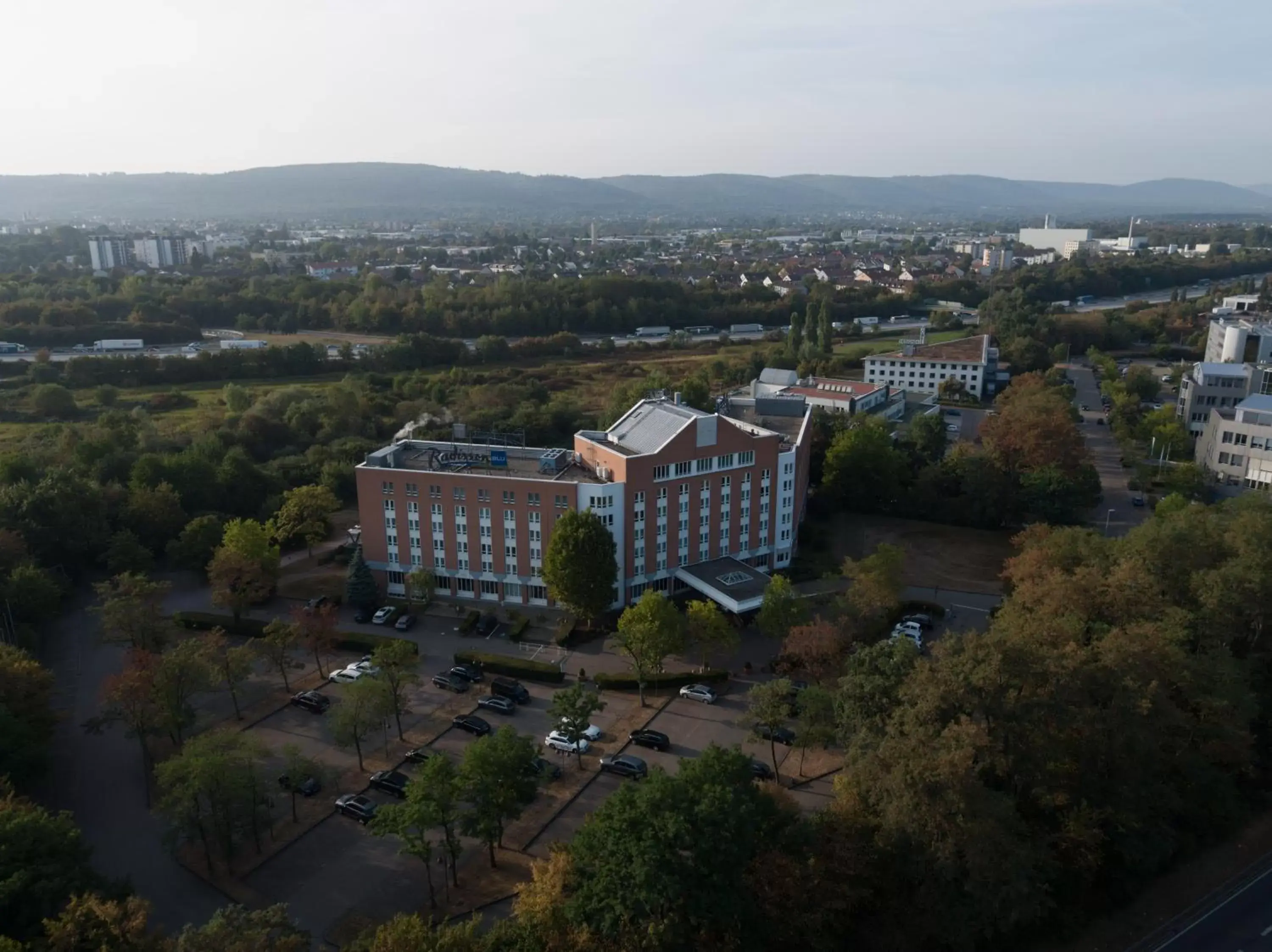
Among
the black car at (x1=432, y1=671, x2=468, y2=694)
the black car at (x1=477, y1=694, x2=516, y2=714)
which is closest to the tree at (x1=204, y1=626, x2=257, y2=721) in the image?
the black car at (x1=432, y1=671, x2=468, y2=694)

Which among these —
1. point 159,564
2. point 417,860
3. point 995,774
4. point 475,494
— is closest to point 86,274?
point 159,564

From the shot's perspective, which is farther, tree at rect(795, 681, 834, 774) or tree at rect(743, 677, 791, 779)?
tree at rect(743, 677, 791, 779)

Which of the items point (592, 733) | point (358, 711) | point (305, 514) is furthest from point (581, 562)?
point (305, 514)

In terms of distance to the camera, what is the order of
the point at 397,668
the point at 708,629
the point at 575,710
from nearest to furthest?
the point at 575,710 < the point at 397,668 < the point at 708,629

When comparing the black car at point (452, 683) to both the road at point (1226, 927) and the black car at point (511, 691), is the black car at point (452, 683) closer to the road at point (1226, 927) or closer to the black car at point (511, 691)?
the black car at point (511, 691)

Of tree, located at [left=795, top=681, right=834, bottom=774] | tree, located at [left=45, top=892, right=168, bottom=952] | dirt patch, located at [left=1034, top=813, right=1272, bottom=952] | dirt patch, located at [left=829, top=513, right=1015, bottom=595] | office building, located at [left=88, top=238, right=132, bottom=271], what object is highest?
office building, located at [left=88, top=238, right=132, bottom=271]

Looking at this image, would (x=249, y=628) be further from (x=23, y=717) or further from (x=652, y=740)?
(x=652, y=740)

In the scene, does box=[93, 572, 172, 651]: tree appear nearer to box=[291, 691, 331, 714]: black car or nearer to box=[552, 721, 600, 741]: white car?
box=[291, 691, 331, 714]: black car

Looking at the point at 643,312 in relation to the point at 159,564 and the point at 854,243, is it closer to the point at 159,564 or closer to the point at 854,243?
the point at 159,564
